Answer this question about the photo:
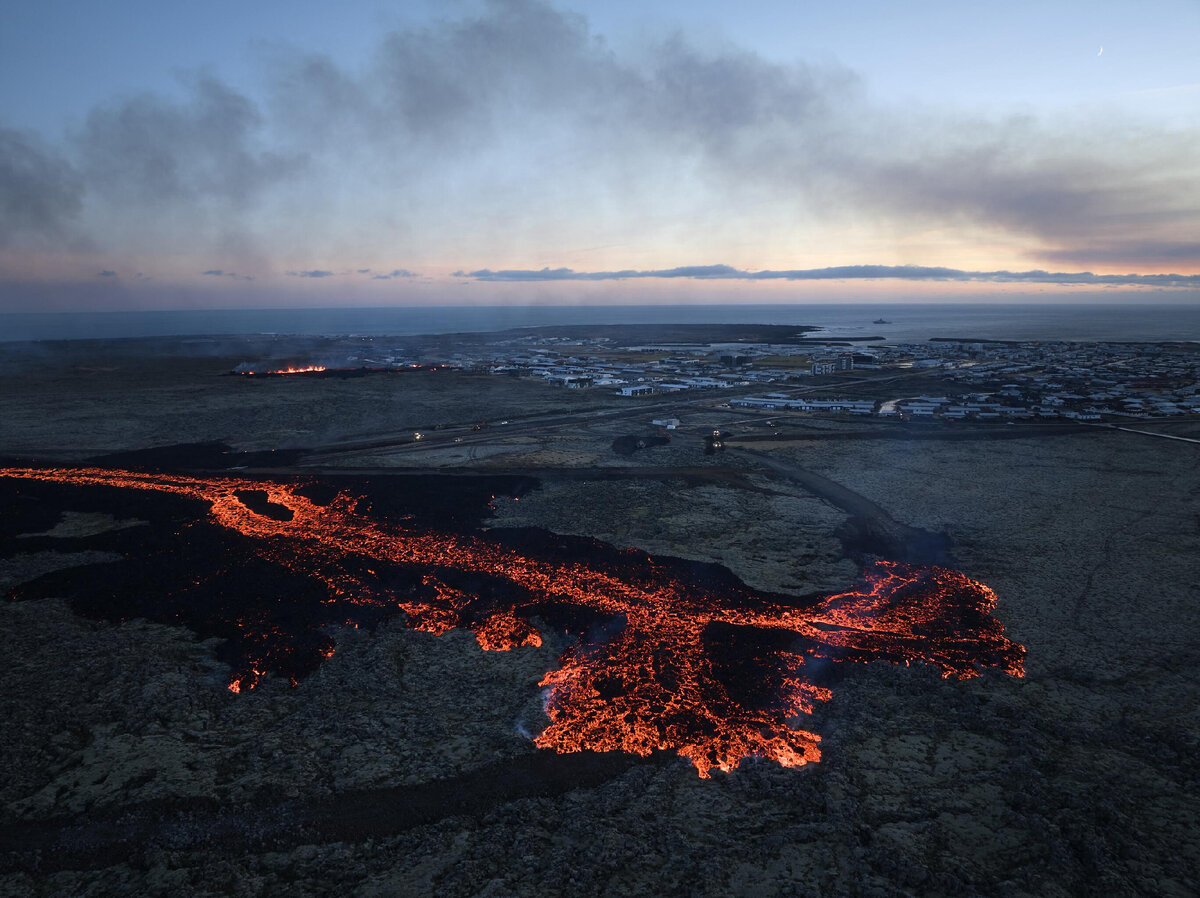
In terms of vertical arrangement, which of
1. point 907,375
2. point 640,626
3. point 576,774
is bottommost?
point 576,774

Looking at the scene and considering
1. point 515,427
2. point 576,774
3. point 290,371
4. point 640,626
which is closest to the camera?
point 576,774

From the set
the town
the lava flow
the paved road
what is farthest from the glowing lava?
the lava flow

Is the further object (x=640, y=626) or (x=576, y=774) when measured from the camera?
(x=640, y=626)

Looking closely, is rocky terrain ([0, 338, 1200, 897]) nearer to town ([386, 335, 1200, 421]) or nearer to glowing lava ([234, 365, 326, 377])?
town ([386, 335, 1200, 421])

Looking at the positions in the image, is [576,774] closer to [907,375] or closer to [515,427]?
[515,427]

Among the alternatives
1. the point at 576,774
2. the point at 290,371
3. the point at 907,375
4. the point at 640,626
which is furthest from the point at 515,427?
the point at 907,375

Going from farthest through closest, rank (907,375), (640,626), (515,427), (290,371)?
(290,371) → (907,375) → (515,427) → (640,626)

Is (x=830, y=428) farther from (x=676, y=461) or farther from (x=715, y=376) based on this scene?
(x=715, y=376)

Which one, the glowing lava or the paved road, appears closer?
the paved road
